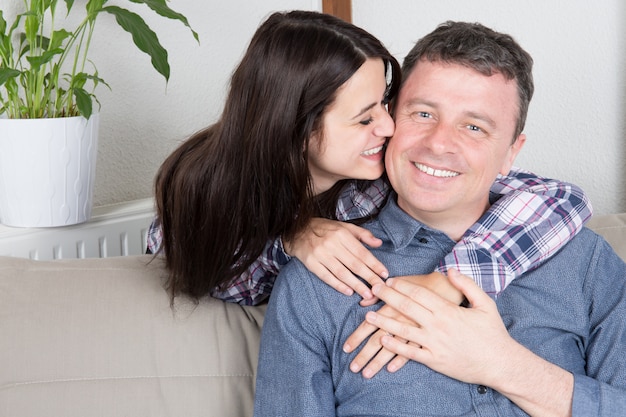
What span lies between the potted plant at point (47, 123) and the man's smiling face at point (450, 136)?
69 centimetres

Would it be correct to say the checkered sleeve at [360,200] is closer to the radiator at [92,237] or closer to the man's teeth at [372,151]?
the man's teeth at [372,151]

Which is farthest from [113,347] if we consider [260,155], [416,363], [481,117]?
[481,117]

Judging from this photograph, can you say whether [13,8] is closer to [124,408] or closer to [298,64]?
[298,64]

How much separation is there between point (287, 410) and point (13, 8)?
1232 mm

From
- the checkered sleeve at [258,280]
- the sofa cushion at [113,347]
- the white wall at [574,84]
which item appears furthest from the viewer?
the white wall at [574,84]

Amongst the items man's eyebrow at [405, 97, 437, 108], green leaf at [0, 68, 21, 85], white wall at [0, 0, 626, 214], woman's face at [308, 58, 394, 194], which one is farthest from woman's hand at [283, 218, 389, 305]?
white wall at [0, 0, 626, 214]

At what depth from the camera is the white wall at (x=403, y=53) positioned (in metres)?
2.46

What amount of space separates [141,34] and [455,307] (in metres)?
1.01

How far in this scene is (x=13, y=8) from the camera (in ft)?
7.01

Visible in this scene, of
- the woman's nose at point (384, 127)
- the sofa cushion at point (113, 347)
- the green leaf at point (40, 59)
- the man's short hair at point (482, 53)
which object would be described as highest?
the man's short hair at point (482, 53)

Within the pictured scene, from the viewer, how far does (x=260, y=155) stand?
1.60 metres

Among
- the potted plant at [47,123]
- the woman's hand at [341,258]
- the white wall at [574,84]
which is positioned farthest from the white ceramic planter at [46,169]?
the white wall at [574,84]

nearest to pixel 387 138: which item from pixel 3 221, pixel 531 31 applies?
pixel 3 221

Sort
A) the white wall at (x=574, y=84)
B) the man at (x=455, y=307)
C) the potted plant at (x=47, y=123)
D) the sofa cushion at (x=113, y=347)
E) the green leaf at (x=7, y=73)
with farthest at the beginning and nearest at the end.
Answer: the white wall at (x=574, y=84) → the potted plant at (x=47, y=123) → the green leaf at (x=7, y=73) → the sofa cushion at (x=113, y=347) → the man at (x=455, y=307)
